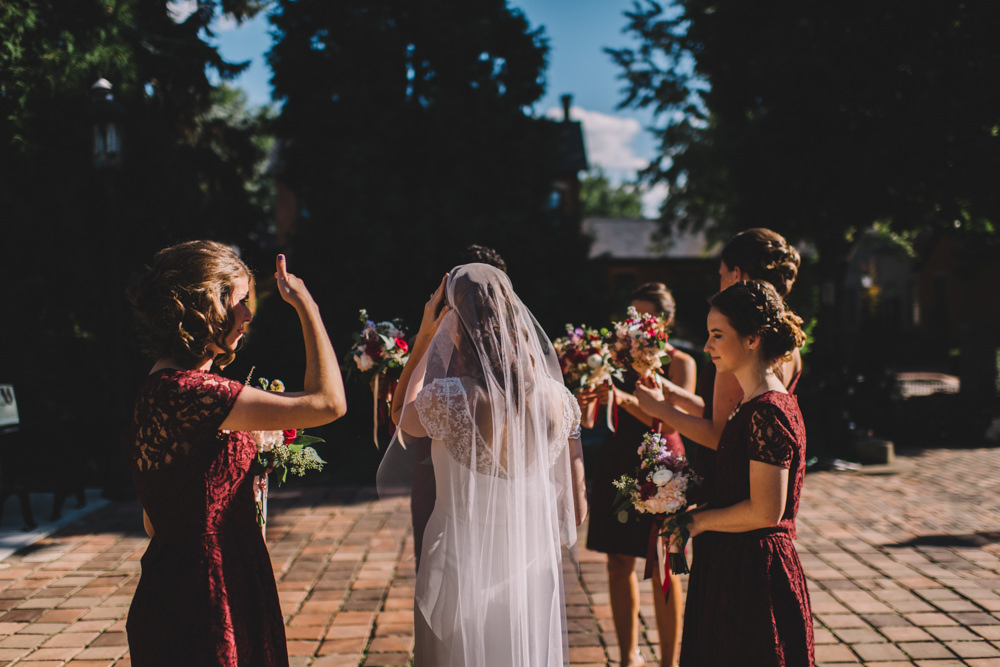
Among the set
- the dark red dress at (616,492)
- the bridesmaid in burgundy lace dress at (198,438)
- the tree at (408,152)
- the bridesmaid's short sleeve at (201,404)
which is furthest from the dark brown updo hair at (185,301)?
the tree at (408,152)

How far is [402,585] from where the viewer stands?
16.8 feet

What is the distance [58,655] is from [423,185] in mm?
11603

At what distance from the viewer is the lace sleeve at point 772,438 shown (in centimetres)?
232

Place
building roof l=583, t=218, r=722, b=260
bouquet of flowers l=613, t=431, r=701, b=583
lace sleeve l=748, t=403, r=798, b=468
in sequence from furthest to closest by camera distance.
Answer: building roof l=583, t=218, r=722, b=260
bouquet of flowers l=613, t=431, r=701, b=583
lace sleeve l=748, t=403, r=798, b=468

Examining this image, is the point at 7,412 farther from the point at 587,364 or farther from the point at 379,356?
the point at 587,364

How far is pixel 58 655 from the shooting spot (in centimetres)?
393

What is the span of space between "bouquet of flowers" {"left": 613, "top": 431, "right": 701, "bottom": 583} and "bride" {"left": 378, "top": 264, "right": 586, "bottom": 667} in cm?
38

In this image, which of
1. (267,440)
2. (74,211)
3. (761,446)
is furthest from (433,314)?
(74,211)

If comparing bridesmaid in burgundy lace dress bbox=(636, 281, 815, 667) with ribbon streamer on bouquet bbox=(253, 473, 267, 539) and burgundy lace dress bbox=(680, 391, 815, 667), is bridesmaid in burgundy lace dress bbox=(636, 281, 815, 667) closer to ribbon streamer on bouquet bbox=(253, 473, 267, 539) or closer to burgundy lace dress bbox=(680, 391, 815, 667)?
burgundy lace dress bbox=(680, 391, 815, 667)

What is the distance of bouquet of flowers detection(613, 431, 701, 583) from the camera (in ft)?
8.82

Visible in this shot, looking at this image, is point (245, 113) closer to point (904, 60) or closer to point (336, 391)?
point (904, 60)

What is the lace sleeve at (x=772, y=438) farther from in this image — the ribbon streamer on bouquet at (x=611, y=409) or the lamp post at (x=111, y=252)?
the lamp post at (x=111, y=252)

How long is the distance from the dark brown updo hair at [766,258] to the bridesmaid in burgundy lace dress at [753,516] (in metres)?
0.48

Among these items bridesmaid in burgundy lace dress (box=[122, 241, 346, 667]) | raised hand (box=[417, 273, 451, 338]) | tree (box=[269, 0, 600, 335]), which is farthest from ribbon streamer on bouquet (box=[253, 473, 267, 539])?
tree (box=[269, 0, 600, 335])
